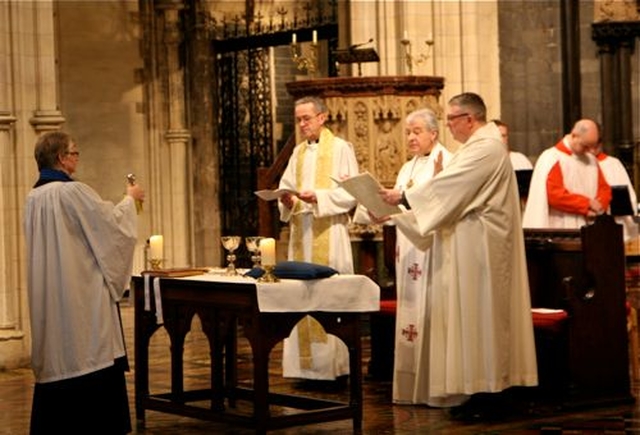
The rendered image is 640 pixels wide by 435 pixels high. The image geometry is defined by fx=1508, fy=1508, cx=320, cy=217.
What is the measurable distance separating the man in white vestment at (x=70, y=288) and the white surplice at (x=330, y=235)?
2.29m

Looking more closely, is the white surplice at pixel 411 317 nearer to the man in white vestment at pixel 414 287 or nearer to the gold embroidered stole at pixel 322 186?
the man in white vestment at pixel 414 287

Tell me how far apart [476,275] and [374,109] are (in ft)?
13.0

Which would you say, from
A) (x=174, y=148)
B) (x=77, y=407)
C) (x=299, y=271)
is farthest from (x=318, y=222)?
Answer: (x=174, y=148)

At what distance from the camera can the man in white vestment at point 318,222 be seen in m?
9.52

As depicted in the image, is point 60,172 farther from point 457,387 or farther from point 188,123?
point 188,123

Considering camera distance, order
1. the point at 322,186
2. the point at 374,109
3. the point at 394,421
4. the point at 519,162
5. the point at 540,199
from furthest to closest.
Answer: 1. the point at 519,162
2. the point at 374,109
3. the point at 540,199
4. the point at 322,186
5. the point at 394,421

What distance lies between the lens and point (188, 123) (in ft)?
60.7

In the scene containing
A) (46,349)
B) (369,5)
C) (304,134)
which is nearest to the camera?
(46,349)

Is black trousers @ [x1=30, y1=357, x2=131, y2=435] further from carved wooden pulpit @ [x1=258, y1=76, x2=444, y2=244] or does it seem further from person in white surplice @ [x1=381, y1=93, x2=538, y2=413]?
carved wooden pulpit @ [x1=258, y1=76, x2=444, y2=244]

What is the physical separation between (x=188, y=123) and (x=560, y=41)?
522cm

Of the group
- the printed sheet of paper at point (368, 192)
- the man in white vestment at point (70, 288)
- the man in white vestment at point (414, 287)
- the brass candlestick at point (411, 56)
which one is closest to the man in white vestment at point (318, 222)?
the man in white vestment at point (414, 287)

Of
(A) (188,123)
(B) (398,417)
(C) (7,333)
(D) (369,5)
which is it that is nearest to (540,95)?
(D) (369,5)

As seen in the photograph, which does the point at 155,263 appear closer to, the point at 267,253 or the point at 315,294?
the point at 267,253

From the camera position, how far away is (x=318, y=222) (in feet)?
31.7
